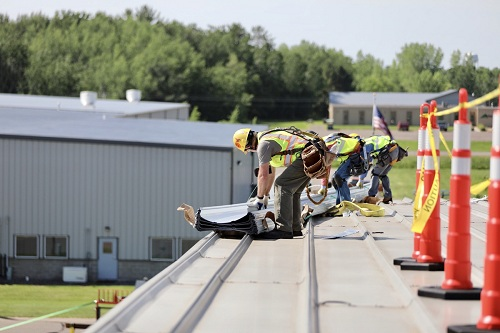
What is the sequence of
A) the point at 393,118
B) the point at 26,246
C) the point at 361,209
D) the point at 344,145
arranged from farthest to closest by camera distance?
1. the point at 393,118
2. the point at 26,246
3. the point at 344,145
4. the point at 361,209

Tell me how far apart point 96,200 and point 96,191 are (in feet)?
1.16

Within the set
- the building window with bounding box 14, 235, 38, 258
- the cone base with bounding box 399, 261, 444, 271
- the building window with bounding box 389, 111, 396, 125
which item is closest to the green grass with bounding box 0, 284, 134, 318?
the building window with bounding box 14, 235, 38, 258

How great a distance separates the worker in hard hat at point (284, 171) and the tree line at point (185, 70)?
302 ft

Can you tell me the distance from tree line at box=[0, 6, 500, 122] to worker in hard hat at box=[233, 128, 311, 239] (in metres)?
92.1

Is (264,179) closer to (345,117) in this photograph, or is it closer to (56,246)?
(56,246)

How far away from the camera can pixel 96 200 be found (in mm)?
43844

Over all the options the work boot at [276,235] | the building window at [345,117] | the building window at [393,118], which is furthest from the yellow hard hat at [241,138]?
the building window at [345,117]

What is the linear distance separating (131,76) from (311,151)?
11306cm

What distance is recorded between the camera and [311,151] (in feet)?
41.5

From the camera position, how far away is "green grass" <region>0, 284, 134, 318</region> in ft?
108

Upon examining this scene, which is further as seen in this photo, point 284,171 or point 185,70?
point 185,70

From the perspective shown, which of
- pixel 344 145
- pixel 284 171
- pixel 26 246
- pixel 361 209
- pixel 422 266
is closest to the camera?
pixel 422 266

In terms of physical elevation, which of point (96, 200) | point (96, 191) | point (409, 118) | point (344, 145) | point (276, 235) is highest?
point (344, 145)

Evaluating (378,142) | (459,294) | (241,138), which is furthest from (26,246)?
(459,294)
